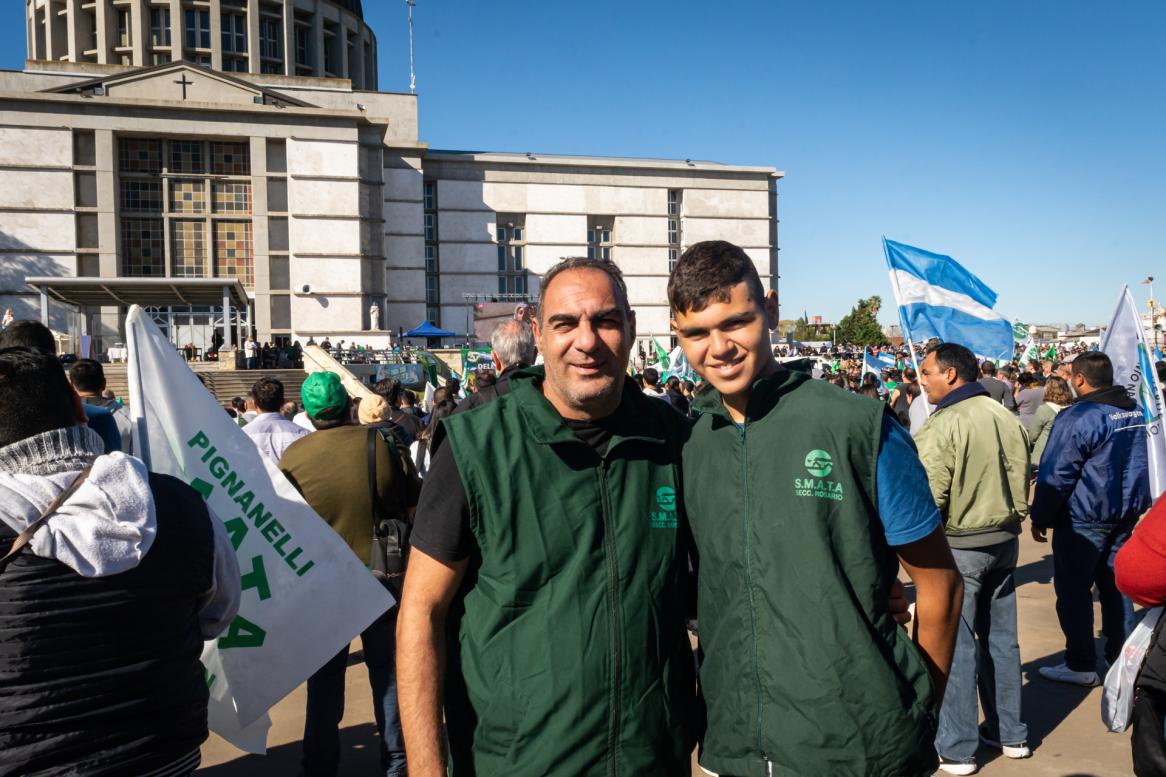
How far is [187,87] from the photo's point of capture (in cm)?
4750

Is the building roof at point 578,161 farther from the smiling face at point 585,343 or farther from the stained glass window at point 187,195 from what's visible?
the smiling face at point 585,343

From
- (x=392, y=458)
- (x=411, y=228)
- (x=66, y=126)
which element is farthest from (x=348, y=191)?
(x=392, y=458)

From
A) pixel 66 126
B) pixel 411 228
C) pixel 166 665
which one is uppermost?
pixel 66 126

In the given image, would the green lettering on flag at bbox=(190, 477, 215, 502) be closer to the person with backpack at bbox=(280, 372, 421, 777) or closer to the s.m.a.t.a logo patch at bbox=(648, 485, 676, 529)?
the person with backpack at bbox=(280, 372, 421, 777)

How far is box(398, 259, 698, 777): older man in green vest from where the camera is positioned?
2.23 meters

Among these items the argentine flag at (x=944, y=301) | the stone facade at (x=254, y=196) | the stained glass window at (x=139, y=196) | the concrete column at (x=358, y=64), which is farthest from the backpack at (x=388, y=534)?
the concrete column at (x=358, y=64)

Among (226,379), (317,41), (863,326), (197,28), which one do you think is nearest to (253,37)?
(197,28)

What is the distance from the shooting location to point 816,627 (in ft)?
7.36

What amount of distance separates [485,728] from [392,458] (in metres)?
2.46

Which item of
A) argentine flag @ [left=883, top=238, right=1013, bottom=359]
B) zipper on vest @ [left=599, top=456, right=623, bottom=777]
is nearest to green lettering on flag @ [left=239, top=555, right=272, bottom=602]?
zipper on vest @ [left=599, top=456, right=623, bottom=777]

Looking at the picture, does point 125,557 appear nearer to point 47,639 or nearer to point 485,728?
point 47,639

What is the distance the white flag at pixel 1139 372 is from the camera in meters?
5.37

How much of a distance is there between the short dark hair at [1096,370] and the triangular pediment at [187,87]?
157ft

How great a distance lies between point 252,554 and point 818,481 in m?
2.64
